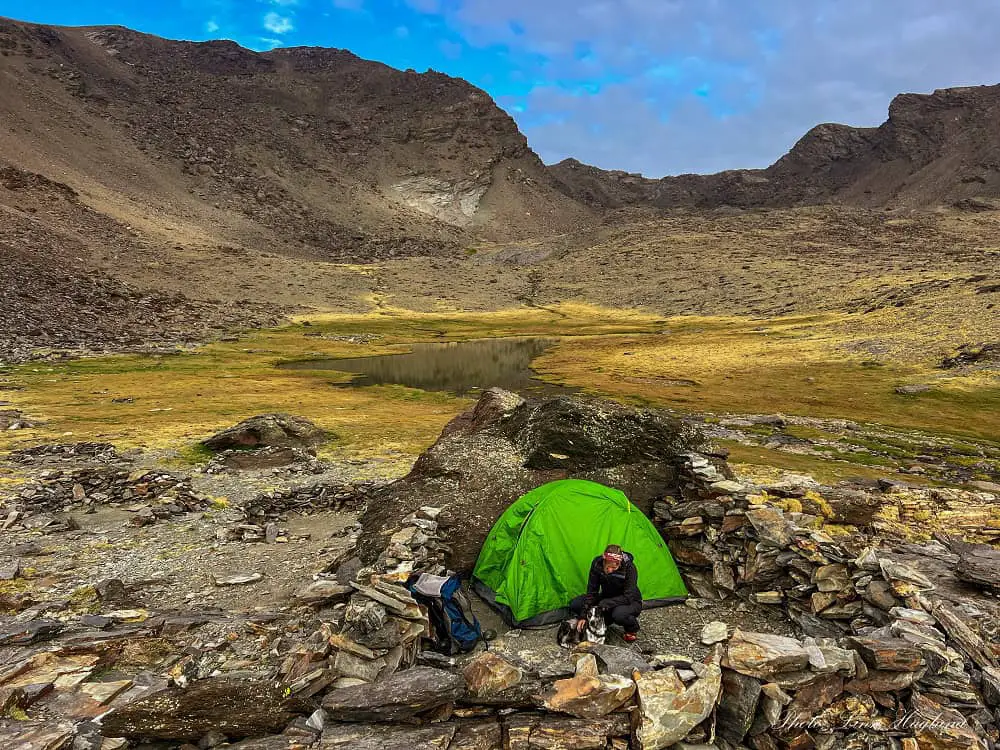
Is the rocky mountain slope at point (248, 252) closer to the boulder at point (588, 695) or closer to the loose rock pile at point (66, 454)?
the loose rock pile at point (66, 454)

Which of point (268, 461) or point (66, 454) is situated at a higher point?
point (66, 454)

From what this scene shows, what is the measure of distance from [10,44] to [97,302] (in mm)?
190869

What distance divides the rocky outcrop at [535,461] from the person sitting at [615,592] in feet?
13.1

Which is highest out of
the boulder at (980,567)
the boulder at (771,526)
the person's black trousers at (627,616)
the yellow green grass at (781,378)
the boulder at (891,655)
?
the boulder at (771,526)

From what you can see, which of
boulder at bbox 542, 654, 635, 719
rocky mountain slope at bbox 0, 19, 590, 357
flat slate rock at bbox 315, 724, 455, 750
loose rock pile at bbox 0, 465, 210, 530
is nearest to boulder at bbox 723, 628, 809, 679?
boulder at bbox 542, 654, 635, 719

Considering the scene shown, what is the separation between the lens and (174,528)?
1798cm

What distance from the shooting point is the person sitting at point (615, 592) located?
1006 cm

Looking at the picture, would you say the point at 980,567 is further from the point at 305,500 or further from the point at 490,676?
the point at 305,500

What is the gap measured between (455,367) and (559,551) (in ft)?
199

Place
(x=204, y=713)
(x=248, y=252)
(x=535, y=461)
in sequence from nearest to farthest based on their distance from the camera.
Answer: (x=204, y=713) < (x=535, y=461) < (x=248, y=252)

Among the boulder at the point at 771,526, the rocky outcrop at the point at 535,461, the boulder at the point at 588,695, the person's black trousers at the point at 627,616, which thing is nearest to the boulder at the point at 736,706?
the boulder at the point at 588,695

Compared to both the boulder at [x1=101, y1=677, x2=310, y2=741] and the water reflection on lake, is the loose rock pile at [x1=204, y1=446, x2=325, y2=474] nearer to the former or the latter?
the boulder at [x1=101, y1=677, x2=310, y2=741]

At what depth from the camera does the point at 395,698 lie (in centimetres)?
723

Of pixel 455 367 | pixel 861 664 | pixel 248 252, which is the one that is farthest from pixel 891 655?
pixel 248 252
